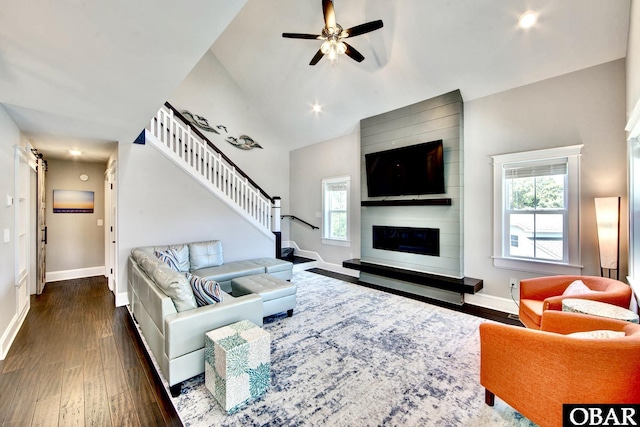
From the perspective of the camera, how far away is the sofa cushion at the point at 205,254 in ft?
14.3

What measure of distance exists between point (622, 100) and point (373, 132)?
3.29 meters

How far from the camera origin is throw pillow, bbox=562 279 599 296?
2.58 meters

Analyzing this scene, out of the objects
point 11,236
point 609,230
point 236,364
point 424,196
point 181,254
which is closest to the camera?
point 236,364

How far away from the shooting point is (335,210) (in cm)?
636

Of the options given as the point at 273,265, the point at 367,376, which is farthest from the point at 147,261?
the point at 367,376

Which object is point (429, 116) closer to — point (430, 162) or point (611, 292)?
point (430, 162)

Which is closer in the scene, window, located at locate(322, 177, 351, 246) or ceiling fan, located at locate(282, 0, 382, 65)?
ceiling fan, located at locate(282, 0, 382, 65)

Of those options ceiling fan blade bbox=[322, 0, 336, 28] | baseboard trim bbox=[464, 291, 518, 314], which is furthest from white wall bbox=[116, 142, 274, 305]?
baseboard trim bbox=[464, 291, 518, 314]

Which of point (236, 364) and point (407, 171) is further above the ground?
point (407, 171)

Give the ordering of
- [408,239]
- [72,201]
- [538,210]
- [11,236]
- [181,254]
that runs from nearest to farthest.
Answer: [11,236] → [538,210] → [181,254] → [408,239] → [72,201]

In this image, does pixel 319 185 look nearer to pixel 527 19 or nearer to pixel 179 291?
pixel 527 19

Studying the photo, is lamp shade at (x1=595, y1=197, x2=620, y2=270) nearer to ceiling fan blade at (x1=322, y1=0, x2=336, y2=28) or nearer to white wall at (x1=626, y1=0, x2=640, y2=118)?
white wall at (x1=626, y1=0, x2=640, y2=118)

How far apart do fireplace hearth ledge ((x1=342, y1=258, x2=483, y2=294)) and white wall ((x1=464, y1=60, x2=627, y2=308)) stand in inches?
11.2

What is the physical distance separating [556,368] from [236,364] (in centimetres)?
199
